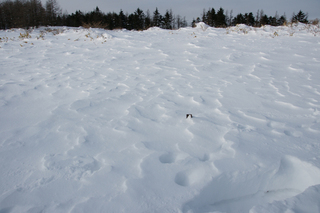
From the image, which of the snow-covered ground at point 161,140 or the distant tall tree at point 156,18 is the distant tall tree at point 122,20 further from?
the snow-covered ground at point 161,140

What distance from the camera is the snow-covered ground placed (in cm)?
137

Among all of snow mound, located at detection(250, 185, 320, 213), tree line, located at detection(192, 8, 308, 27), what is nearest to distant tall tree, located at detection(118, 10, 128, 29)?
tree line, located at detection(192, 8, 308, 27)

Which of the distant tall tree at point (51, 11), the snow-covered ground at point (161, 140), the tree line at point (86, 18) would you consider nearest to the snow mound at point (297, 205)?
the snow-covered ground at point (161, 140)

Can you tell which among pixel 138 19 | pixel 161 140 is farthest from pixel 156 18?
pixel 161 140

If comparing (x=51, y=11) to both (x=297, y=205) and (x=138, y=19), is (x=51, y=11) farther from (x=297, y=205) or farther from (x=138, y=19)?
(x=297, y=205)

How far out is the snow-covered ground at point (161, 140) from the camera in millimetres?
1370

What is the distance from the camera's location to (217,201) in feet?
4.59

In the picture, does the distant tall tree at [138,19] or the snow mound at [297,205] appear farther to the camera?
the distant tall tree at [138,19]

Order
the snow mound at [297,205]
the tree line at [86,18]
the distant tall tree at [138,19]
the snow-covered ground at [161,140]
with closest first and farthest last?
the snow mound at [297,205] < the snow-covered ground at [161,140] < the tree line at [86,18] < the distant tall tree at [138,19]

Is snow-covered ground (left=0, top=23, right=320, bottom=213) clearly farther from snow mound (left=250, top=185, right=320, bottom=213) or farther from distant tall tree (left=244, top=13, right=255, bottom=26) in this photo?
distant tall tree (left=244, top=13, right=255, bottom=26)

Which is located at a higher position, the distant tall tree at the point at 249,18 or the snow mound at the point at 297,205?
the distant tall tree at the point at 249,18

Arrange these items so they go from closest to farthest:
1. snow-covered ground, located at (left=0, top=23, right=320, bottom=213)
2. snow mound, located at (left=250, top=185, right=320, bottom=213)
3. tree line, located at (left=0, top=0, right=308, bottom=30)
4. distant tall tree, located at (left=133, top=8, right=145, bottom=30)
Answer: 1. snow mound, located at (left=250, top=185, right=320, bottom=213)
2. snow-covered ground, located at (left=0, top=23, right=320, bottom=213)
3. tree line, located at (left=0, top=0, right=308, bottom=30)
4. distant tall tree, located at (left=133, top=8, right=145, bottom=30)

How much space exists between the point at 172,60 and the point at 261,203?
4.53 metres

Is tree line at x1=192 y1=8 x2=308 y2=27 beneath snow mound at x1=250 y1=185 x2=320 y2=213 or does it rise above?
above
